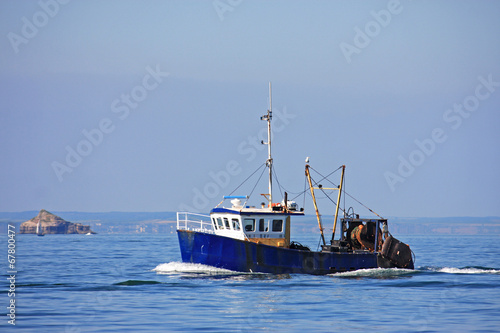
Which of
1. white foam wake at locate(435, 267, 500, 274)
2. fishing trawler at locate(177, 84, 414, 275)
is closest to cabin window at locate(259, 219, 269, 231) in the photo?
fishing trawler at locate(177, 84, 414, 275)

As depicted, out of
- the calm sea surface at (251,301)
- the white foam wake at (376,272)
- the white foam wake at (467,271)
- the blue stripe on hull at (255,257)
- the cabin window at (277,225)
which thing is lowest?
the calm sea surface at (251,301)

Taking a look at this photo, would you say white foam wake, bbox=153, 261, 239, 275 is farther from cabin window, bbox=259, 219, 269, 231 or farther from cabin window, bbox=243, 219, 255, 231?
cabin window, bbox=259, 219, 269, 231

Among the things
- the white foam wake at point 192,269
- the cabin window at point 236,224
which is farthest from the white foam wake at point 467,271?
the white foam wake at point 192,269

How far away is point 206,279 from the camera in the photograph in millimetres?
41844

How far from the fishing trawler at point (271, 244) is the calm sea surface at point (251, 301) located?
0.68m

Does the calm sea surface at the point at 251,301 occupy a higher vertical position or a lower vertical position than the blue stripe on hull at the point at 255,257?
lower

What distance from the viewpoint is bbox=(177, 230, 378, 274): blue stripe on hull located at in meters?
42.0

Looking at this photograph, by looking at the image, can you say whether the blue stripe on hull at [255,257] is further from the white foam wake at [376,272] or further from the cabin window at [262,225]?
the cabin window at [262,225]

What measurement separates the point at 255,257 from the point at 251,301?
7.84m

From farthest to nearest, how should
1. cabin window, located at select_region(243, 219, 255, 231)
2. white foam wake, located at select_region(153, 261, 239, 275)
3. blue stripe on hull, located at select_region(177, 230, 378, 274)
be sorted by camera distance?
cabin window, located at select_region(243, 219, 255, 231) → white foam wake, located at select_region(153, 261, 239, 275) → blue stripe on hull, located at select_region(177, 230, 378, 274)

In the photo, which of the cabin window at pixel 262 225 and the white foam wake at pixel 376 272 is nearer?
the cabin window at pixel 262 225

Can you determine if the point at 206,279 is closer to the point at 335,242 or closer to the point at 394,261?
the point at 335,242

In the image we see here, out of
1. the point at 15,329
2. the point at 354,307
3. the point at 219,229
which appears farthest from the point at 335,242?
the point at 15,329

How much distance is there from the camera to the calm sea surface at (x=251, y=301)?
28.4m
